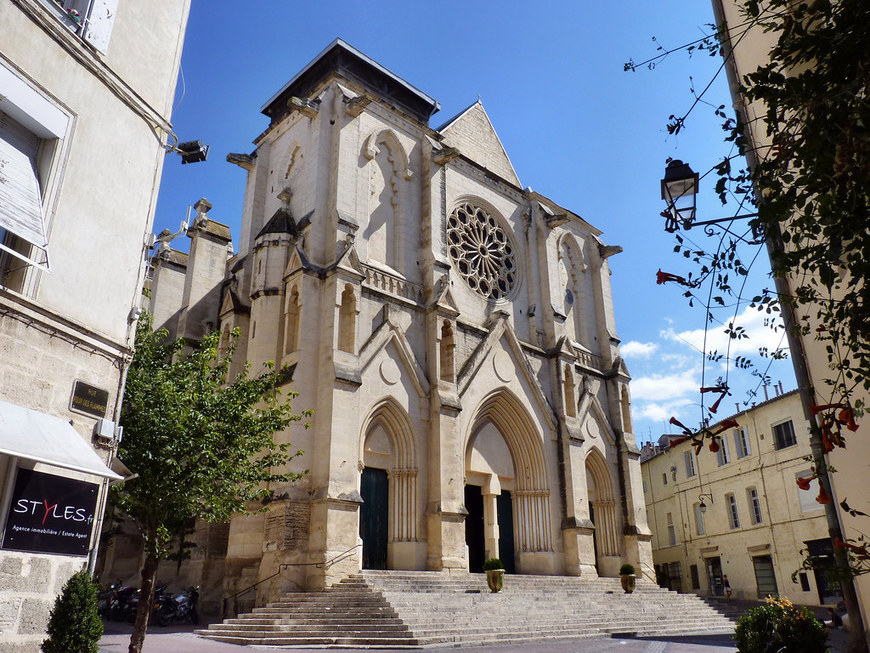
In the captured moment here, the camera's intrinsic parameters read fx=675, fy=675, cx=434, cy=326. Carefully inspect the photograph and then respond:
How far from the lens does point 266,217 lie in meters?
21.8

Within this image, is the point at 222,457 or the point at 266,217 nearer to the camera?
the point at 222,457

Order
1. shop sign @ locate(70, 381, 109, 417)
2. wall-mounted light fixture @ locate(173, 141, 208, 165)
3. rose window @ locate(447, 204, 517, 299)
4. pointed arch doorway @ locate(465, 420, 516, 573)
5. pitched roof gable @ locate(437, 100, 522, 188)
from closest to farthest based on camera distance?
shop sign @ locate(70, 381, 109, 417) → wall-mounted light fixture @ locate(173, 141, 208, 165) → pointed arch doorway @ locate(465, 420, 516, 573) → rose window @ locate(447, 204, 517, 299) → pitched roof gable @ locate(437, 100, 522, 188)

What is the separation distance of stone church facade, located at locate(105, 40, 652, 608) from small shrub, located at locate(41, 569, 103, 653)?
8.90 m

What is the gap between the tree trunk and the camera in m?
7.93

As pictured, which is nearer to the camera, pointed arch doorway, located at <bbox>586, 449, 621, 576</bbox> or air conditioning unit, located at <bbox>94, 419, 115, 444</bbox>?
air conditioning unit, located at <bbox>94, 419, 115, 444</bbox>

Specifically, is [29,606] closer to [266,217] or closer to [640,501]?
[266,217]

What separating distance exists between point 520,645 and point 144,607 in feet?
22.5

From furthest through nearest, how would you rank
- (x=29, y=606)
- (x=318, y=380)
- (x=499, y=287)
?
(x=499, y=287)
(x=318, y=380)
(x=29, y=606)

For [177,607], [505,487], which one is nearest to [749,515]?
[505,487]

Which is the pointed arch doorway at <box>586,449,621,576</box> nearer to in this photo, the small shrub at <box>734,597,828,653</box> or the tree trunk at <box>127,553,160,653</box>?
the small shrub at <box>734,597,828,653</box>

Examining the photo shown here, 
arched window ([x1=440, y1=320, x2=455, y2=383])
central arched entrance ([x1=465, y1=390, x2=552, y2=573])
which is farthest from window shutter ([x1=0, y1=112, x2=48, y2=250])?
central arched entrance ([x1=465, y1=390, x2=552, y2=573])

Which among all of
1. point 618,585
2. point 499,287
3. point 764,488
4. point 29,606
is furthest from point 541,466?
point 29,606

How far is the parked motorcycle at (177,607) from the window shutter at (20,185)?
10.7 metres

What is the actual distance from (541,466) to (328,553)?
28.5 ft
